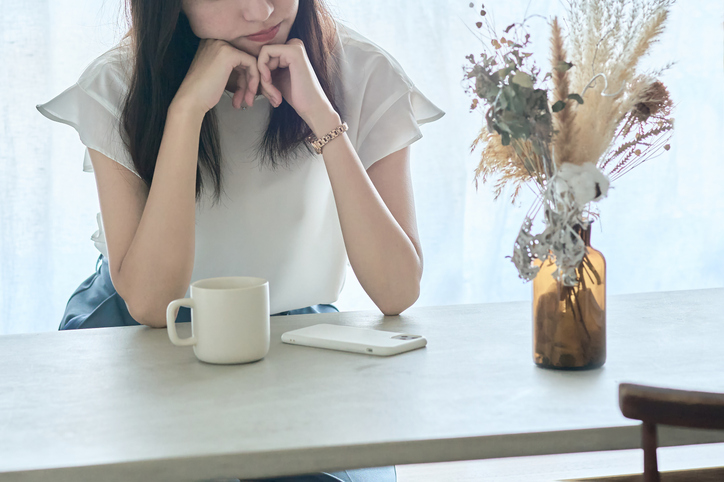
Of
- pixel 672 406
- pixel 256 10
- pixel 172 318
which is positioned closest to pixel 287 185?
pixel 256 10

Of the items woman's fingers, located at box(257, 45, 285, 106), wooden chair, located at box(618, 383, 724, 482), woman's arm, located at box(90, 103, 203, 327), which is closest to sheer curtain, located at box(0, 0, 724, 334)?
woman's fingers, located at box(257, 45, 285, 106)

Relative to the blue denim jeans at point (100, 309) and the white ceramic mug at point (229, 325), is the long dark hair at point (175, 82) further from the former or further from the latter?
the white ceramic mug at point (229, 325)

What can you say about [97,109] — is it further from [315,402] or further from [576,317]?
[576,317]

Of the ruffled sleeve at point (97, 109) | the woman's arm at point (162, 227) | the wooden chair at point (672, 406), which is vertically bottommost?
the wooden chair at point (672, 406)

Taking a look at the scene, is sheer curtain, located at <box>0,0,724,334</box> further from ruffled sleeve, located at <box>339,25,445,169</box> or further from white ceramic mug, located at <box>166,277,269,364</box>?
white ceramic mug, located at <box>166,277,269,364</box>

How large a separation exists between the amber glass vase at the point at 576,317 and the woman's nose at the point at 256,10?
2.12ft

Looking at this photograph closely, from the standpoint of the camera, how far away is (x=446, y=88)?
228 cm

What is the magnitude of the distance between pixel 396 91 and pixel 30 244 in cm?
139

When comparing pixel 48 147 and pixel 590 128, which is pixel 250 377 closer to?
pixel 590 128

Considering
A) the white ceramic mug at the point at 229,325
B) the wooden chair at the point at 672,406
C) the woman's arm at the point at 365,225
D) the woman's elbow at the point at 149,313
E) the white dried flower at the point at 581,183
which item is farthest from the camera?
the woman's arm at the point at 365,225

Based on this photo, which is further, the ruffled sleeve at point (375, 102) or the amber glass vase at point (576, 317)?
the ruffled sleeve at point (375, 102)

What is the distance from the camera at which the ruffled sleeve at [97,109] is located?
121cm

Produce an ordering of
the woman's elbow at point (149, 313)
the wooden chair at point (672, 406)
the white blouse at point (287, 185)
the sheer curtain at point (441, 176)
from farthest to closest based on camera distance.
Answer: the sheer curtain at point (441, 176), the white blouse at point (287, 185), the woman's elbow at point (149, 313), the wooden chair at point (672, 406)

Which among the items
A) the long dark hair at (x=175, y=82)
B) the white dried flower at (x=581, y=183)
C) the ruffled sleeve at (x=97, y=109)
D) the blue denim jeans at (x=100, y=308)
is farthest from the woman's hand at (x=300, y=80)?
the white dried flower at (x=581, y=183)
